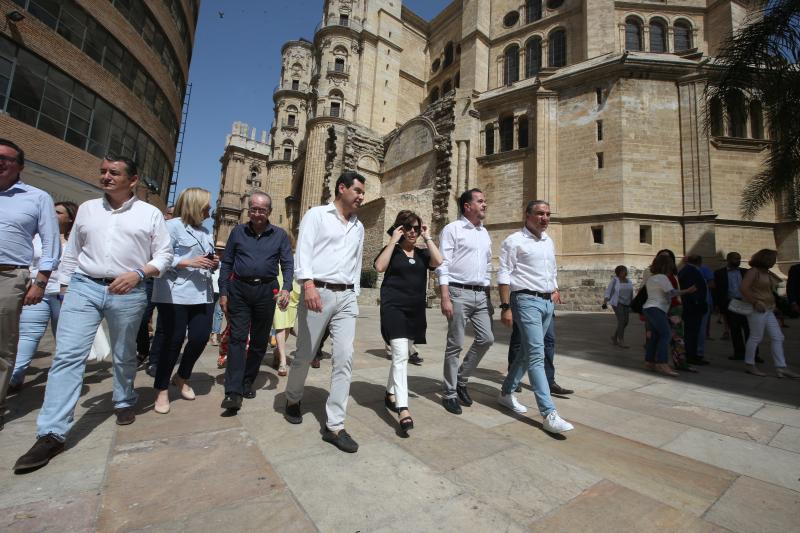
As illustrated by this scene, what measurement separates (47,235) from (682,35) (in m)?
34.2

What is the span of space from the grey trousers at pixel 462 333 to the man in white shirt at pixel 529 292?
9.2 inches

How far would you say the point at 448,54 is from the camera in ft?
117

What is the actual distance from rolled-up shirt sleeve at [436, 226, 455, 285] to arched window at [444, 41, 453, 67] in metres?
37.5

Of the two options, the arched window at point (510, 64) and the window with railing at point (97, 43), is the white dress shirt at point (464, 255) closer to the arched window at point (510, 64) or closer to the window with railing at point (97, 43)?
Result: the window with railing at point (97, 43)

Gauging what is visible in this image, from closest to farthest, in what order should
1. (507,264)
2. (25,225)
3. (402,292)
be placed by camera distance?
(25,225) → (402,292) → (507,264)

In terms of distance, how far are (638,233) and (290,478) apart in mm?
19911

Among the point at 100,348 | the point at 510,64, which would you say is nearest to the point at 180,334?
the point at 100,348

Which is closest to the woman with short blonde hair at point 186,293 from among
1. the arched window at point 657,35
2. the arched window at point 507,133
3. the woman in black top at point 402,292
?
the woman in black top at point 402,292

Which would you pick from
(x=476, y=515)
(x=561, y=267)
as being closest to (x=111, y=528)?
(x=476, y=515)

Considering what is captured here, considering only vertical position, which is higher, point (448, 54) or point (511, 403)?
point (448, 54)

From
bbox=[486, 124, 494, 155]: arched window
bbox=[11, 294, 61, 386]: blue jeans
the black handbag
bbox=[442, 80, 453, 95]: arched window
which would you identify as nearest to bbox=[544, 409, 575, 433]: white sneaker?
the black handbag

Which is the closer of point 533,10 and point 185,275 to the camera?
point 185,275

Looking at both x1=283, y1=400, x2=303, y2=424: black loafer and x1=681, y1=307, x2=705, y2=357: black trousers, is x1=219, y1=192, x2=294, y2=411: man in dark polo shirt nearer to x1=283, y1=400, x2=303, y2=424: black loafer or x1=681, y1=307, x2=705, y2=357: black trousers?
x1=283, y1=400, x2=303, y2=424: black loafer

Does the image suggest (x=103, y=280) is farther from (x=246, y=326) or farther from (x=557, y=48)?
(x=557, y=48)
